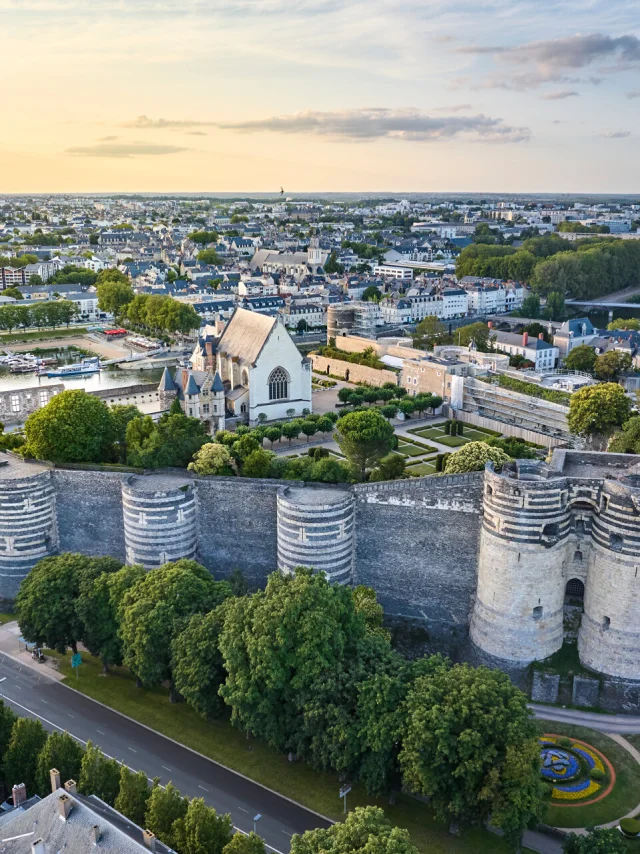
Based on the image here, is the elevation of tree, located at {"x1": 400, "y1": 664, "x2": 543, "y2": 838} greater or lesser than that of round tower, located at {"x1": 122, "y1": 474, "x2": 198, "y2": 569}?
lesser

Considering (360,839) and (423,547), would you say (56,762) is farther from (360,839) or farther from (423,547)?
(423,547)

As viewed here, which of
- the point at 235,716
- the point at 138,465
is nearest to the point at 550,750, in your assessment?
the point at 235,716

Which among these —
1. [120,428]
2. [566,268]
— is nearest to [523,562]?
[120,428]

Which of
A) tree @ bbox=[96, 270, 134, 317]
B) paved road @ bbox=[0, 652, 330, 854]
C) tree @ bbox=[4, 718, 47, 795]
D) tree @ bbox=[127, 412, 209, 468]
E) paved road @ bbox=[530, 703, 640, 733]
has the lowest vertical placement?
paved road @ bbox=[0, 652, 330, 854]

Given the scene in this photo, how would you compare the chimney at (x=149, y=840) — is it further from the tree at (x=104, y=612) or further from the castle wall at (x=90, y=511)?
the castle wall at (x=90, y=511)

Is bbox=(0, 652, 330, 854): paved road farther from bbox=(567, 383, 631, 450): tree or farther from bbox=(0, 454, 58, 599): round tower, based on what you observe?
bbox=(567, 383, 631, 450): tree

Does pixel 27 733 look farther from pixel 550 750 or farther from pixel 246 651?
pixel 550 750

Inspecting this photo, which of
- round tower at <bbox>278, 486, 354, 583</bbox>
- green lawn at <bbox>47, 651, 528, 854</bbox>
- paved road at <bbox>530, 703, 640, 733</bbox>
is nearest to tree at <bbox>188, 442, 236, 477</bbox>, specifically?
round tower at <bbox>278, 486, 354, 583</bbox>

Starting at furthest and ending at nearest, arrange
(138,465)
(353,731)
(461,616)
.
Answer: (138,465), (461,616), (353,731)
